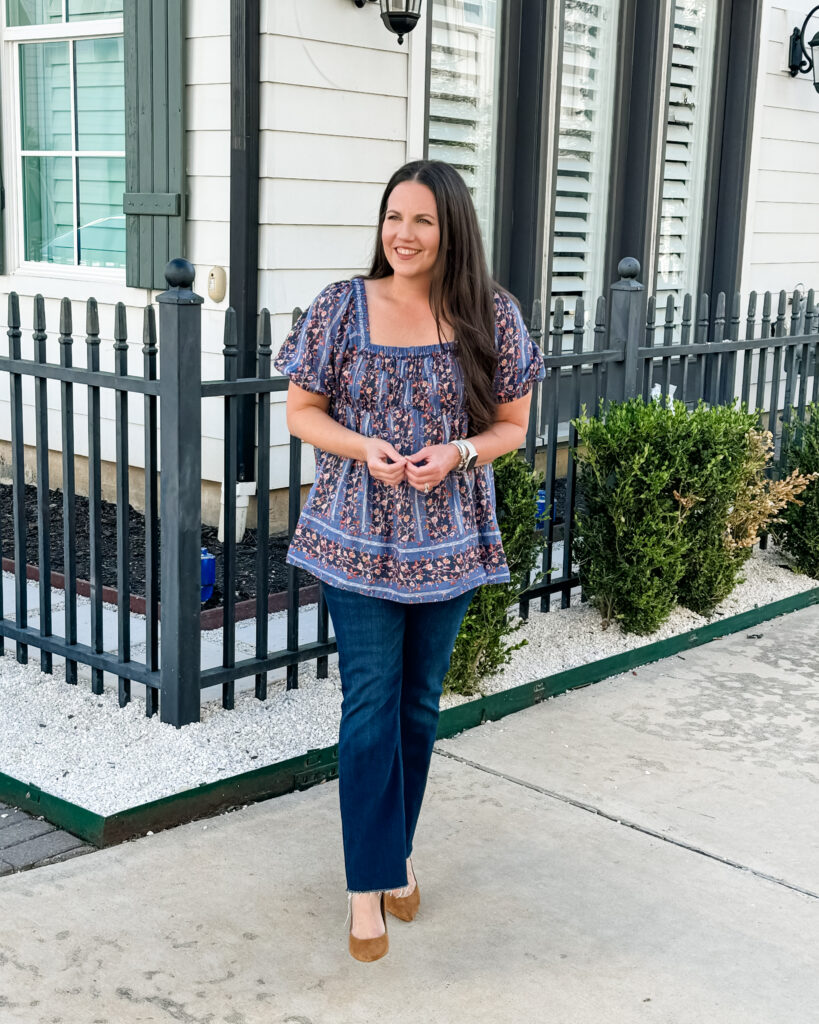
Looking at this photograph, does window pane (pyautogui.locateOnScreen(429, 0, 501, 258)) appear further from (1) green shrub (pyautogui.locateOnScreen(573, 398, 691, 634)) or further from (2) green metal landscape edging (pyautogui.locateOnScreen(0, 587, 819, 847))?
(2) green metal landscape edging (pyautogui.locateOnScreen(0, 587, 819, 847))

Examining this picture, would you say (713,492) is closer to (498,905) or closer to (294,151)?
(498,905)

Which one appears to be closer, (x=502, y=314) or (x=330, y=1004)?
(x=330, y=1004)

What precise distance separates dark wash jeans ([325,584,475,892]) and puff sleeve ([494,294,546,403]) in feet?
1.71

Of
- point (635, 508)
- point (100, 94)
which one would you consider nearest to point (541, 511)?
point (635, 508)

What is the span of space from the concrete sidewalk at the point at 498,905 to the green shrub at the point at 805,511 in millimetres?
1953

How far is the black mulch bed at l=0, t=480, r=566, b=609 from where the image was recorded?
5.48m

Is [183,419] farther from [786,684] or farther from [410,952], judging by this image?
[786,684]

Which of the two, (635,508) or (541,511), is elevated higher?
(635,508)

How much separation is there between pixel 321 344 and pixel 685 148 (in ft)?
21.6

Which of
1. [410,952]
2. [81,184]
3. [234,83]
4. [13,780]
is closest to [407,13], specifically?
[234,83]

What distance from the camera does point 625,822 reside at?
362 centimetres

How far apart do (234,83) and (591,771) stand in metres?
3.51

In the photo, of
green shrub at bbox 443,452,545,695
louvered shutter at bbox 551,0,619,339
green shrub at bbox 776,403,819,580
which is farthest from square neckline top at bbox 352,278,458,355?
louvered shutter at bbox 551,0,619,339

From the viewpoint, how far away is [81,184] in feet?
22.4
